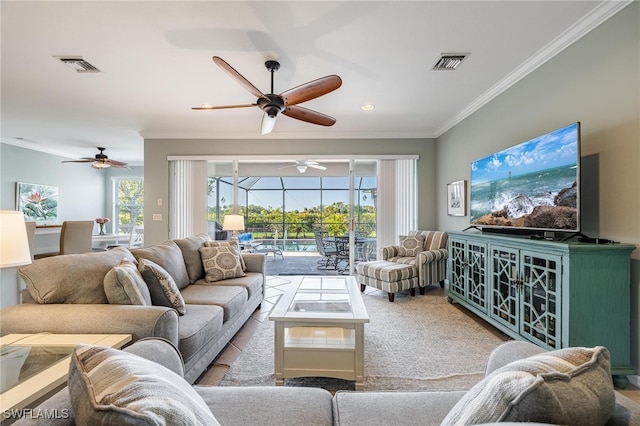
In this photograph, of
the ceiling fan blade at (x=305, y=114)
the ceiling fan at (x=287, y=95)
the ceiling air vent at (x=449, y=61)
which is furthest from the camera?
the ceiling fan blade at (x=305, y=114)

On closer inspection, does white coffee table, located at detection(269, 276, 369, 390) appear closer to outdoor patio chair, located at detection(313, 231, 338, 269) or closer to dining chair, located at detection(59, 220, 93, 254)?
dining chair, located at detection(59, 220, 93, 254)

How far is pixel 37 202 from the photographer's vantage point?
20.3 feet

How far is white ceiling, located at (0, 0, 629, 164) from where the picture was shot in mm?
2061

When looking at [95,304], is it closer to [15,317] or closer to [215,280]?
[15,317]

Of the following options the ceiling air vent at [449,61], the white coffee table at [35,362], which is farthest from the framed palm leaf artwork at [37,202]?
the ceiling air vent at [449,61]

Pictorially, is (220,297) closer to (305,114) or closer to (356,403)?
(356,403)

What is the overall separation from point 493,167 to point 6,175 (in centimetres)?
822

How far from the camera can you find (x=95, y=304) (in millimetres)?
1774

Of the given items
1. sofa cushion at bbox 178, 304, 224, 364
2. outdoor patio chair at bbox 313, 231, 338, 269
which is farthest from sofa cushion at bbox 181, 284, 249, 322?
outdoor patio chair at bbox 313, 231, 338, 269

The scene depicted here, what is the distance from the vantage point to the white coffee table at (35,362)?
1.00 metres

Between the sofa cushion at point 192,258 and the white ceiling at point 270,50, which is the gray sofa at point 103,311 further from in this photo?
the white ceiling at point 270,50

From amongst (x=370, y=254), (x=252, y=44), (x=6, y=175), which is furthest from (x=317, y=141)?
(x=6, y=175)

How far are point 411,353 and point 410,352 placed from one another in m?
0.02

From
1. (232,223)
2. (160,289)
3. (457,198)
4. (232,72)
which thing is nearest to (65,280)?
(160,289)
